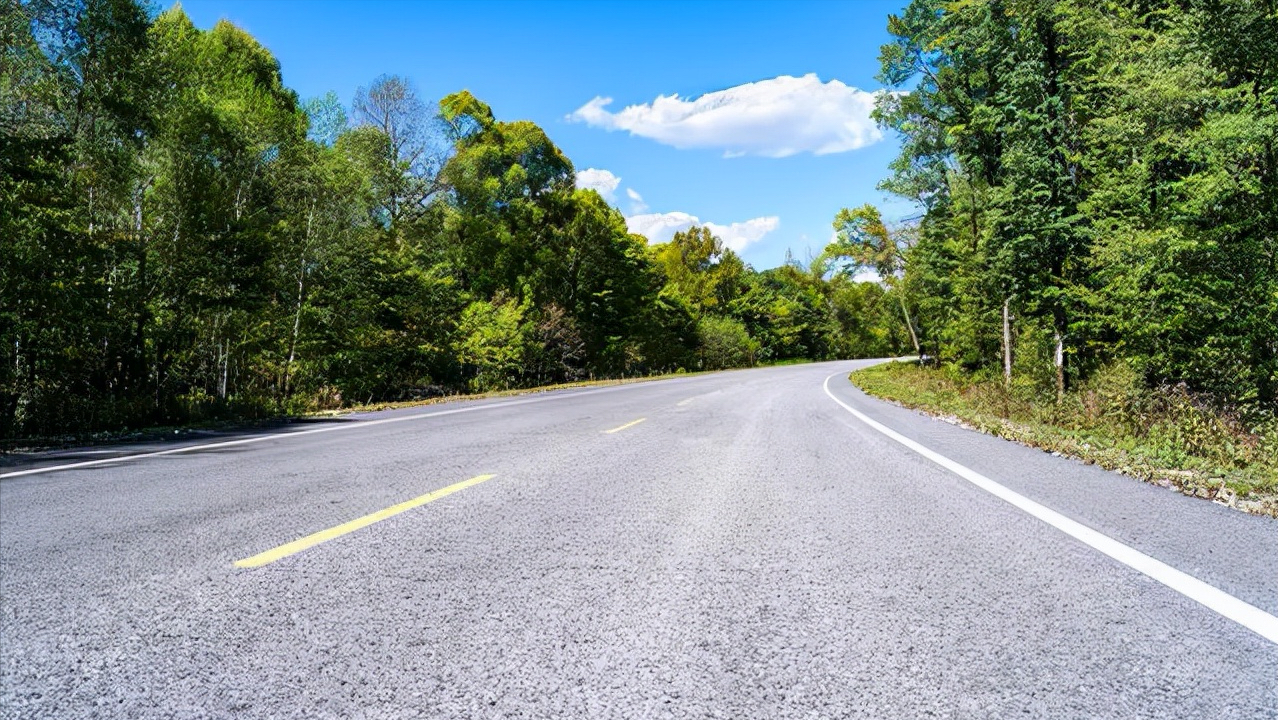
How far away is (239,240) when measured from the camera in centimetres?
1324

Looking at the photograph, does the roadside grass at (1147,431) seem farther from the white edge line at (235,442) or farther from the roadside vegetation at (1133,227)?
the white edge line at (235,442)

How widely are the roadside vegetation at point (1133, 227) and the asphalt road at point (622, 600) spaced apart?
100 inches

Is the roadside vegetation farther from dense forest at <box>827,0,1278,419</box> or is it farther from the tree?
the tree

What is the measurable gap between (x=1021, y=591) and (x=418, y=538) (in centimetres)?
310

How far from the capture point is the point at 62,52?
470 inches

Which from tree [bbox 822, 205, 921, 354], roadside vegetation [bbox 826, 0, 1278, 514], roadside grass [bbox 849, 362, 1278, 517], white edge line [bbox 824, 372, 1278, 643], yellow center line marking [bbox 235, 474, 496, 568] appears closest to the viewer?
white edge line [bbox 824, 372, 1278, 643]

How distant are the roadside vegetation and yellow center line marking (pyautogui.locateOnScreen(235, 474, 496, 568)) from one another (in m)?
5.97

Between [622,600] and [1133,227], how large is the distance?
1245 cm

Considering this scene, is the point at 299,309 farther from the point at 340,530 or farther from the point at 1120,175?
the point at 1120,175

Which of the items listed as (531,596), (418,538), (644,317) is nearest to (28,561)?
(418,538)

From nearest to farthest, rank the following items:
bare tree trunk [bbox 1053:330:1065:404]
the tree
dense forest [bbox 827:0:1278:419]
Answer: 1. dense forest [bbox 827:0:1278:419]
2. bare tree trunk [bbox 1053:330:1065:404]
3. the tree

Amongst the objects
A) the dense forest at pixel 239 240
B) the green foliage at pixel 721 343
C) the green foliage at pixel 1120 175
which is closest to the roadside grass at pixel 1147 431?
the green foliage at pixel 1120 175

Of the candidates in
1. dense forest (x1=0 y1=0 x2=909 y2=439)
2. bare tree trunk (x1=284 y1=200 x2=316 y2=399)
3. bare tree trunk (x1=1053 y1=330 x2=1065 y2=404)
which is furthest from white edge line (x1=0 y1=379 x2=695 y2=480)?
bare tree trunk (x1=1053 y1=330 x2=1065 y2=404)

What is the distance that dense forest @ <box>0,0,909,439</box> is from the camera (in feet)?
34.4
